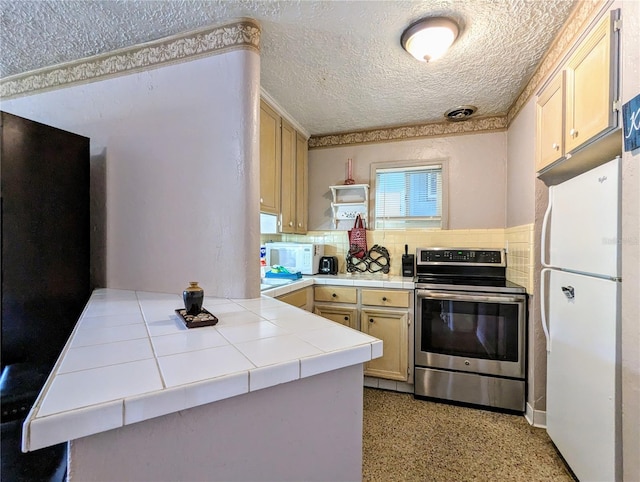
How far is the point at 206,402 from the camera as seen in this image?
65cm

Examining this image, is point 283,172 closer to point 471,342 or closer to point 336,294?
point 336,294

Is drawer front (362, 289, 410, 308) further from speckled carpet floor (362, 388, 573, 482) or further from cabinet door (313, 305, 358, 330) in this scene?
speckled carpet floor (362, 388, 573, 482)

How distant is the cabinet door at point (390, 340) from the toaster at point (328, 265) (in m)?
0.58

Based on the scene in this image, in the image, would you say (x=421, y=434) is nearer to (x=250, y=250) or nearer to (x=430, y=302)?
(x=430, y=302)

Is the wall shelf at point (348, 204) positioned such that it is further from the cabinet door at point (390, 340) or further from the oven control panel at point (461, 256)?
the cabinet door at point (390, 340)

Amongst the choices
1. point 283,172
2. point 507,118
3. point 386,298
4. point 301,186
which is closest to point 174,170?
point 283,172

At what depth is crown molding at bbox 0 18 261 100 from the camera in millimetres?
1474

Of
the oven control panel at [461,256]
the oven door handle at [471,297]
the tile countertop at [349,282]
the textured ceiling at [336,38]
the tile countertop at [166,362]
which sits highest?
the textured ceiling at [336,38]

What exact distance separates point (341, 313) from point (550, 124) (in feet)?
6.35

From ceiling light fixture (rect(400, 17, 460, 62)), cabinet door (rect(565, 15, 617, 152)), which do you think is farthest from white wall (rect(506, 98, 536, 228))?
ceiling light fixture (rect(400, 17, 460, 62))

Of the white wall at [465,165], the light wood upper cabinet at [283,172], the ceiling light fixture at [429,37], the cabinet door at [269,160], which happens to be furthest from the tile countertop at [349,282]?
the ceiling light fixture at [429,37]

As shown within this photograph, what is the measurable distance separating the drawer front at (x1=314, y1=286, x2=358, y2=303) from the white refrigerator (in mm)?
1302

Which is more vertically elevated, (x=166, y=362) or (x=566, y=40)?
(x=566, y=40)

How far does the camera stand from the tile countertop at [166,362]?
0.56m
